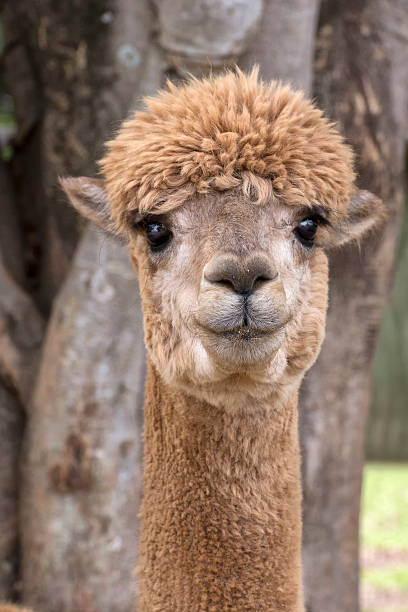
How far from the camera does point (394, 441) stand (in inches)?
397

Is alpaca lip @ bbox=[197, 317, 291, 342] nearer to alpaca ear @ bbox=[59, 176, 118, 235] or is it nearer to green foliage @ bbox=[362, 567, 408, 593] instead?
alpaca ear @ bbox=[59, 176, 118, 235]

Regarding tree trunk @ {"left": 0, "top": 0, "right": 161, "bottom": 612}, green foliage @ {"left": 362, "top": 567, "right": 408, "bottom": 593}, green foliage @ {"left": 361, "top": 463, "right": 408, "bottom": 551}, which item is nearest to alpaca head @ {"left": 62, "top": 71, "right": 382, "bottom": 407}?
tree trunk @ {"left": 0, "top": 0, "right": 161, "bottom": 612}

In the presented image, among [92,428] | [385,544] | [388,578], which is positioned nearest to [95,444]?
[92,428]

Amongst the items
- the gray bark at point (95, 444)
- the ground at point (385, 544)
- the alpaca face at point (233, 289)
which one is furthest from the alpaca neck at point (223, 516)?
the ground at point (385, 544)

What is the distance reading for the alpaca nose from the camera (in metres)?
2.20

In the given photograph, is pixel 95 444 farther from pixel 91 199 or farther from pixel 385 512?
pixel 385 512

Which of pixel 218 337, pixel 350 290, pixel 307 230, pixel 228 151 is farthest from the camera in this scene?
pixel 350 290

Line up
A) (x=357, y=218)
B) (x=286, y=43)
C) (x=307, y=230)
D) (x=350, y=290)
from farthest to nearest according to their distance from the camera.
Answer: (x=350, y=290) < (x=286, y=43) < (x=357, y=218) < (x=307, y=230)

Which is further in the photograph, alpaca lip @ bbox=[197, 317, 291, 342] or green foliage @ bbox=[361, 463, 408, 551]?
green foliage @ bbox=[361, 463, 408, 551]

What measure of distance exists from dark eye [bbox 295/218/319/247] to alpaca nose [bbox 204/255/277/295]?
38cm

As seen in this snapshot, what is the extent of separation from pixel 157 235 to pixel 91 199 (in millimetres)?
522

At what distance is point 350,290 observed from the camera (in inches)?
187

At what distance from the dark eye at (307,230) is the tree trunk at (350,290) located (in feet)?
5.83

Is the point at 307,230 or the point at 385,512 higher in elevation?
the point at 307,230
